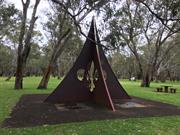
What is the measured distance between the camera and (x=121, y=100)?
1495 centimetres

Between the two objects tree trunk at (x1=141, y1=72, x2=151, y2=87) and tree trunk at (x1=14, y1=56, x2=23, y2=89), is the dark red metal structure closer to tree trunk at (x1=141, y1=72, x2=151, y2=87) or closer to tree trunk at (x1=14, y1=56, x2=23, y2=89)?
tree trunk at (x1=14, y1=56, x2=23, y2=89)

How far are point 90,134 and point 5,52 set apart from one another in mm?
55341

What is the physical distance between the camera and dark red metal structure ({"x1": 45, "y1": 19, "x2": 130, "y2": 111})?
13.5 m

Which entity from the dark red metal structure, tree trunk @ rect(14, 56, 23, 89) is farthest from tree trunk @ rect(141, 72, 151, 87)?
the dark red metal structure

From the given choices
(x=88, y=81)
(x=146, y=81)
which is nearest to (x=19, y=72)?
(x=88, y=81)

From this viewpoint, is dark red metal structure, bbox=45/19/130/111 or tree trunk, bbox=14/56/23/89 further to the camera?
tree trunk, bbox=14/56/23/89

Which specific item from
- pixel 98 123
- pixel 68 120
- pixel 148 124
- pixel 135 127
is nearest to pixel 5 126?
pixel 68 120

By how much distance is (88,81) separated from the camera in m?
14.9

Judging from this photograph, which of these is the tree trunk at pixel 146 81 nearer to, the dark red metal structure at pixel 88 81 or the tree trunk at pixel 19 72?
the tree trunk at pixel 19 72

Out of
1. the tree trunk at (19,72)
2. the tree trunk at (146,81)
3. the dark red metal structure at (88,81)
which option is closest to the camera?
the dark red metal structure at (88,81)

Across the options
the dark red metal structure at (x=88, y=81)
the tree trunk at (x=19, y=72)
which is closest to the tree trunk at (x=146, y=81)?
the tree trunk at (x=19, y=72)

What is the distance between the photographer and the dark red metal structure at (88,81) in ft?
44.3

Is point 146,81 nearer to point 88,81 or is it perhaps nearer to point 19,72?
point 19,72

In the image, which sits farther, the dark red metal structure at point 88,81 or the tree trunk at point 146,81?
the tree trunk at point 146,81
